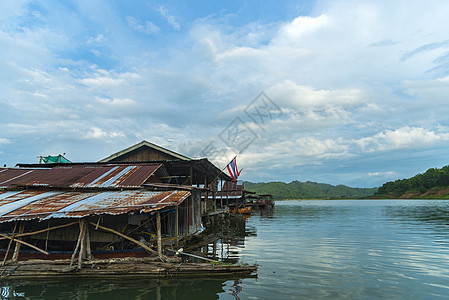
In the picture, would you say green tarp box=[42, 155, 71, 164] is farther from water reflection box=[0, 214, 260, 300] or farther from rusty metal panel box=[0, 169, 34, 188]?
water reflection box=[0, 214, 260, 300]

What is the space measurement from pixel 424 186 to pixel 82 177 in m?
131

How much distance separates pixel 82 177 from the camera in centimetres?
1584

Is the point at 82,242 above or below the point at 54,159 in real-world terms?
below

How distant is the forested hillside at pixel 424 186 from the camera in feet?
334

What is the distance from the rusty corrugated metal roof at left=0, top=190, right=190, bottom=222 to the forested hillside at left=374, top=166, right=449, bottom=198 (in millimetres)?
118966

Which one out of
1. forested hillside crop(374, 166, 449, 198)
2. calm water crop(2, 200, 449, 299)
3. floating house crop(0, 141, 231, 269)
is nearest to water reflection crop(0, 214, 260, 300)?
calm water crop(2, 200, 449, 299)

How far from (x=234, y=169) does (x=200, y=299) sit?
55.0ft

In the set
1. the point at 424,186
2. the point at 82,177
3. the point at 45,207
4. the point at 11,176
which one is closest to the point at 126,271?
the point at 45,207

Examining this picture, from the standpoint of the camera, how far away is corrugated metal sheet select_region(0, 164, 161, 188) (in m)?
14.7

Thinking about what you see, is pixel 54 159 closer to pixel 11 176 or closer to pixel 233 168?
pixel 11 176

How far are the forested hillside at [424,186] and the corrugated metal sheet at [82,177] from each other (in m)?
118

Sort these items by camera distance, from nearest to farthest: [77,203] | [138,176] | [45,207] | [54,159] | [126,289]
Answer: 1. [126,289]
2. [45,207]
3. [77,203]
4. [138,176]
5. [54,159]

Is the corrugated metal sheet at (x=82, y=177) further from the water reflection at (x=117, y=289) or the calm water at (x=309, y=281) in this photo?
the calm water at (x=309, y=281)

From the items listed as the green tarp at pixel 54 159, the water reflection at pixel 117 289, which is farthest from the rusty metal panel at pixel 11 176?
the water reflection at pixel 117 289
